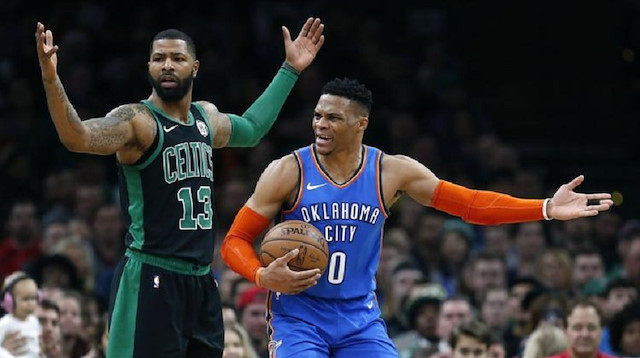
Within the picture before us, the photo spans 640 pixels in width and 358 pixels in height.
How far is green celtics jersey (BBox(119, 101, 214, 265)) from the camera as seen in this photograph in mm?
8219

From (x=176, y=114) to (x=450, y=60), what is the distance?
11297 mm

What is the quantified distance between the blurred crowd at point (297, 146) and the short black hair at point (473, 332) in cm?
16

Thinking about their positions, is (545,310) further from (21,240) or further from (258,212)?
(21,240)

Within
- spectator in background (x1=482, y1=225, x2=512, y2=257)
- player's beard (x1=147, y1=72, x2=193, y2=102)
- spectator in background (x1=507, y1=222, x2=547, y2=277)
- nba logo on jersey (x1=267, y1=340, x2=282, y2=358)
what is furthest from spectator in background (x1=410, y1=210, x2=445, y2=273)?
player's beard (x1=147, y1=72, x2=193, y2=102)

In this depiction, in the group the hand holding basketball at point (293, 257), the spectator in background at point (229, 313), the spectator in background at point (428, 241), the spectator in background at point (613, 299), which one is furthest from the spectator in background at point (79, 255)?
the hand holding basketball at point (293, 257)

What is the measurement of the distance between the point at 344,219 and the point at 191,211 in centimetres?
91

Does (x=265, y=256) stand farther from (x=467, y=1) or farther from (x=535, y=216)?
(x=467, y=1)

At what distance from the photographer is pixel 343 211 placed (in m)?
8.67

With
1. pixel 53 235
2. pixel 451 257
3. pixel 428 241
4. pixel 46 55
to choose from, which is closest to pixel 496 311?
pixel 451 257

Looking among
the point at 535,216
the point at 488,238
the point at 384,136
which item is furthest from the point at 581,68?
the point at 535,216

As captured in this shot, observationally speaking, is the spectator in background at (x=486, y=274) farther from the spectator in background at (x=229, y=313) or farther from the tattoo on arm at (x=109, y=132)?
the tattoo on arm at (x=109, y=132)

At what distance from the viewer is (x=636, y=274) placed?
14625 mm

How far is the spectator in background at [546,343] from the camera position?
11.5 m

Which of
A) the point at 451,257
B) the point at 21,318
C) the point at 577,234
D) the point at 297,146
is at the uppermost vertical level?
the point at 297,146
